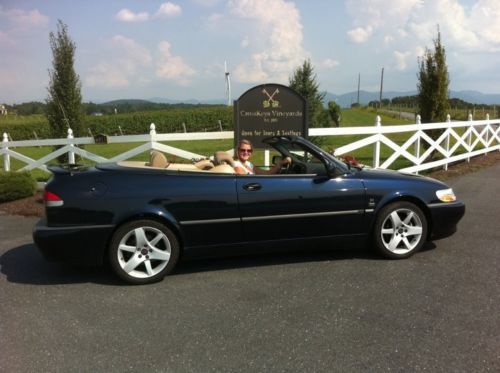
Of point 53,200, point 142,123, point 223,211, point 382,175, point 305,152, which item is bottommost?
point 223,211

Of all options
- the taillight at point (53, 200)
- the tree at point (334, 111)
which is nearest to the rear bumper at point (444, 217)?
the taillight at point (53, 200)

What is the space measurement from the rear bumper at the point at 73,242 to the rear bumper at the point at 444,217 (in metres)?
3.33

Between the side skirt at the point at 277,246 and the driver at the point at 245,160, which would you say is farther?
the driver at the point at 245,160

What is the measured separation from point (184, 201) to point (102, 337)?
4.70 ft

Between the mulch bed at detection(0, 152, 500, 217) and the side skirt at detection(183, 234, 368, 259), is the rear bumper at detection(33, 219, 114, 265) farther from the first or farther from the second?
the mulch bed at detection(0, 152, 500, 217)

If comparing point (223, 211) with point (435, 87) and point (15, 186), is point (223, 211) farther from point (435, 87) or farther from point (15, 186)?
point (435, 87)

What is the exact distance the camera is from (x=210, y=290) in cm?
413

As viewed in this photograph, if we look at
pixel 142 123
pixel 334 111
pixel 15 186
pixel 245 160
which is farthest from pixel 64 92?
pixel 142 123

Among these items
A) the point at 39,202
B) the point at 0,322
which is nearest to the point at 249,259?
the point at 0,322

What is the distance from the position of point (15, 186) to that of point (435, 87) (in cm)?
1147

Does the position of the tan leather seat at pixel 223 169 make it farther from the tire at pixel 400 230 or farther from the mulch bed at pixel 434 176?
the mulch bed at pixel 434 176

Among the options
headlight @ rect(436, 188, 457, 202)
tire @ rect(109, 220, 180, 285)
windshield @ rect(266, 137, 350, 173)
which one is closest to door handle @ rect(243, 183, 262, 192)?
windshield @ rect(266, 137, 350, 173)

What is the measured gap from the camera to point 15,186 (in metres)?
8.40

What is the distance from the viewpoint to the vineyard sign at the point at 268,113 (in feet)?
25.2
